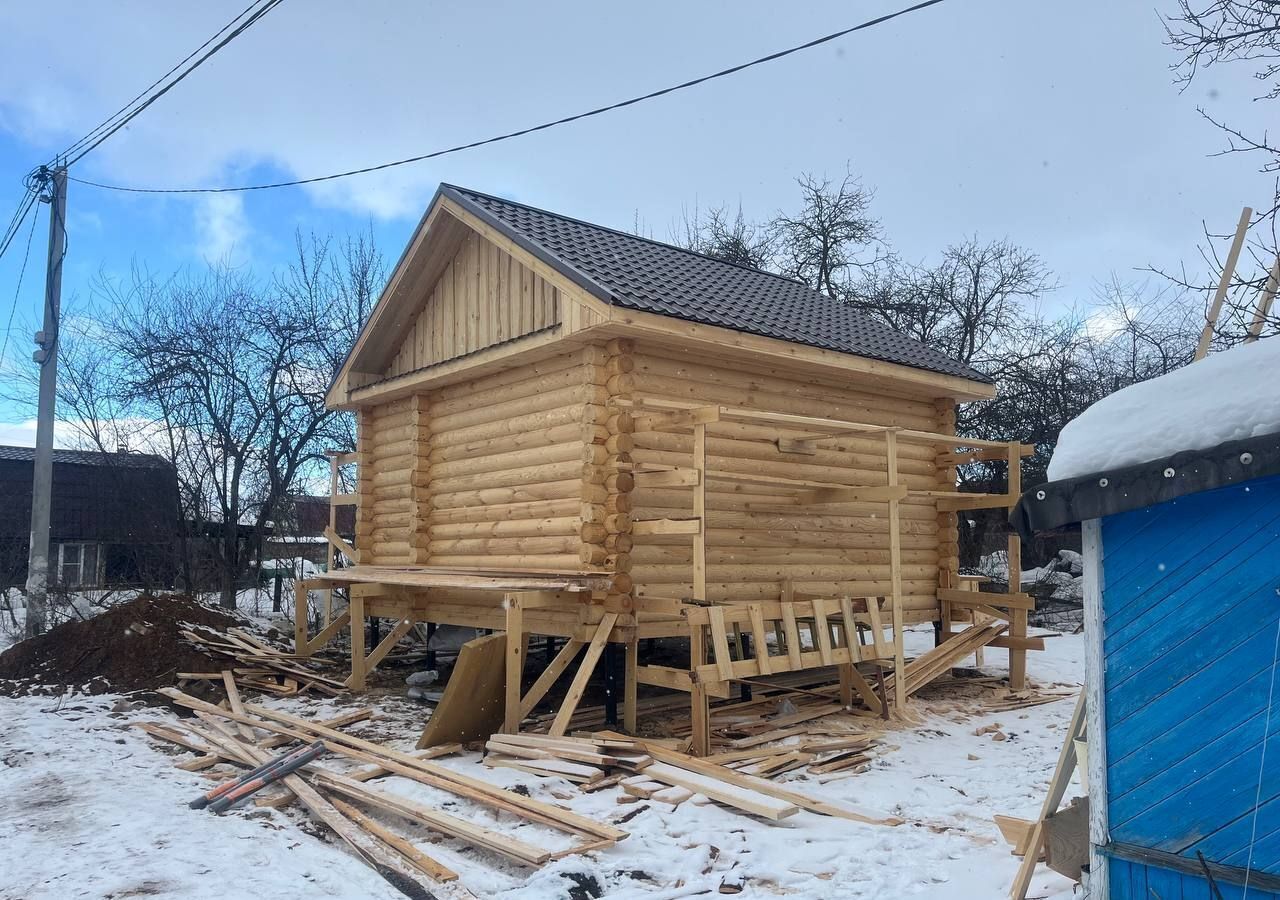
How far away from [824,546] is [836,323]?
335cm

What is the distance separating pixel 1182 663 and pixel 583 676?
5717 millimetres

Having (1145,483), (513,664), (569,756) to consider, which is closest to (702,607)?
(569,756)

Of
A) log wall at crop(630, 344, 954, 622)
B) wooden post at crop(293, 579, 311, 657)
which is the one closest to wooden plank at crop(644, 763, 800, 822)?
log wall at crop(630, 344, 954, 622)

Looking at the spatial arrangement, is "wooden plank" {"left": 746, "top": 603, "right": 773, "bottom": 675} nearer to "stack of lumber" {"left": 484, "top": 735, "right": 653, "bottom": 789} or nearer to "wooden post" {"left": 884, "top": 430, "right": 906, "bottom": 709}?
"stack of lumber" {"left": 484, "top": 735, "right": 653, "bottom": 789}

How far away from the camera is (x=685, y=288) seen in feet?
37.7

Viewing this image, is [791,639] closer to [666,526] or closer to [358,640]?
[666,526]

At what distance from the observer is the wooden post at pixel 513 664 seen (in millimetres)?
9016

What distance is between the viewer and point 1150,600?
4.30m

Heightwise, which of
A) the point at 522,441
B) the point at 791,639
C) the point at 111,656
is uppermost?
the point at 522,441

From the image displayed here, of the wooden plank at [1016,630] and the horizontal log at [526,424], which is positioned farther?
the wooden plank at [1016,630]

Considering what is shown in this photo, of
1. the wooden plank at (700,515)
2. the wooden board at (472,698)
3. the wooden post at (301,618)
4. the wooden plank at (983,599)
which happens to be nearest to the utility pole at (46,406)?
the wooden post at (301,618)

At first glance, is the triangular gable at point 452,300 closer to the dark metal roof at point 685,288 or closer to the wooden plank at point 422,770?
the dark metal roof at point 685,288

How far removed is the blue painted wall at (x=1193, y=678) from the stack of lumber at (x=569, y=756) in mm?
4038

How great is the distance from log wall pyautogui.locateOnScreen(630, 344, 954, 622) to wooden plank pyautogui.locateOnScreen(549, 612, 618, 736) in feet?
2.52
